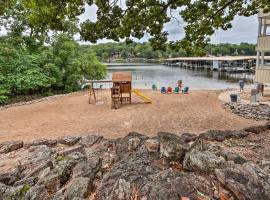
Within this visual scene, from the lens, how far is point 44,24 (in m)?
7.31

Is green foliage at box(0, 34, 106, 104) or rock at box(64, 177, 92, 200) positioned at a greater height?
green foliage at box(0, 34, 106, 104)

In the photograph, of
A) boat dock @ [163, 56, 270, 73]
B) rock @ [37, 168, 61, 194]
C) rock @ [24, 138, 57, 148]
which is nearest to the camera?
rock @ [37, 168, 61, 194]

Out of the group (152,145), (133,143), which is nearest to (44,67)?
(133,143)

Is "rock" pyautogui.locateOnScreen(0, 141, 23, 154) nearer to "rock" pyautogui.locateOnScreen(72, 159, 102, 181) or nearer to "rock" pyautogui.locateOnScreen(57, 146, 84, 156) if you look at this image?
"rock" pyautogui.locateOnScreen(57, 146, 84, 156)

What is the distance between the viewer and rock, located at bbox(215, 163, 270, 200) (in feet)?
12.8

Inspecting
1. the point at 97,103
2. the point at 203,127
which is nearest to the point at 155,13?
the point at 203,127

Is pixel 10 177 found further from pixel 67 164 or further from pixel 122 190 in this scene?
pixel 122 190

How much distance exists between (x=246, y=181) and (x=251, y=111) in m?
9.19

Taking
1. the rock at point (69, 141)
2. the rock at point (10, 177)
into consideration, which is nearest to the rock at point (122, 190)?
the rock at point (10, 177)

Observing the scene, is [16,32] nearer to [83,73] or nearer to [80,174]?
[83,73]

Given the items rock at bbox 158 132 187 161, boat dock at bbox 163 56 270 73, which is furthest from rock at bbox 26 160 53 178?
boat dock at bbox 163 56 270 73

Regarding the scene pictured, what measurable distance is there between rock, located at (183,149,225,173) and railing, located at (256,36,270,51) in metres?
Result: 14.8

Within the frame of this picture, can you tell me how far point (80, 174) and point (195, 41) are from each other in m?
7.29

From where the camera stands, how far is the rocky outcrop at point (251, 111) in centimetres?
1154
